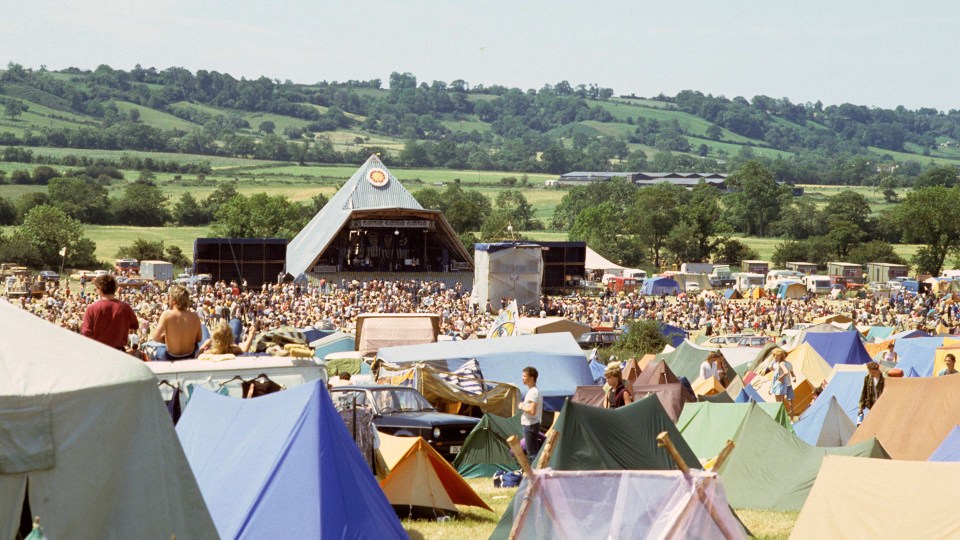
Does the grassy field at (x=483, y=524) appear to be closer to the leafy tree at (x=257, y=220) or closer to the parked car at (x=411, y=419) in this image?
the parked car at (x=411, y=419)

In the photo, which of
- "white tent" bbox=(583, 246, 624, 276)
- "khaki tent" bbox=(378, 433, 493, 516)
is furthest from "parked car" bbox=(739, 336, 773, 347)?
"white tent" bbox=(583, 246, 624, 276)

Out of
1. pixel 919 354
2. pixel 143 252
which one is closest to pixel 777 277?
pixel 143 252

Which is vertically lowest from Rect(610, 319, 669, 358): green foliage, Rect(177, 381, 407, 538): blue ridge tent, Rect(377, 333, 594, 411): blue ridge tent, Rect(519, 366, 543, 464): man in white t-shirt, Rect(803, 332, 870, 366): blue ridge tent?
Rect(610, 319, 669, 358): green foliage

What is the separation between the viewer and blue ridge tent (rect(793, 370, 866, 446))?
11.9m

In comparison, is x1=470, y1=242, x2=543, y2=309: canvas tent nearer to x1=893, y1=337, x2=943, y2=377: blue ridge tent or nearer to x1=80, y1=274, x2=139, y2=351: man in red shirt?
x1=893, y1=337, x2=943, y2=377: blue ridge tent

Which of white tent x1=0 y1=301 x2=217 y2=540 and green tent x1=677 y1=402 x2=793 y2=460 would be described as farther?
green tent x1=677 y1=402 x2=793 y2=460

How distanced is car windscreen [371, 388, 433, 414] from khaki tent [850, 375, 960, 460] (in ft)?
11.7

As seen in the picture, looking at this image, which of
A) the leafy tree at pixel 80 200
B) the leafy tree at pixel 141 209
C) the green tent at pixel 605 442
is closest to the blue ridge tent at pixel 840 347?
the green tent at pixel 605 442

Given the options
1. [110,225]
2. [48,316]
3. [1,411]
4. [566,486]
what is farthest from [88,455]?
[110,225]

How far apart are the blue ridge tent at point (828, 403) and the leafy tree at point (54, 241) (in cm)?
5248

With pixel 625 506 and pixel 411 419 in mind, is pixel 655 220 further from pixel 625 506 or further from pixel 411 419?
pixel 625 506

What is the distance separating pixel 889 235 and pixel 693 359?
225ft

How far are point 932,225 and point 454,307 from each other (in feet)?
124

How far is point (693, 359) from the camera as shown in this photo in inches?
843
